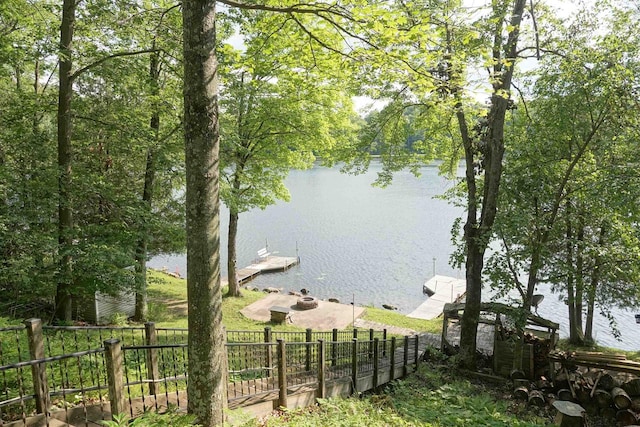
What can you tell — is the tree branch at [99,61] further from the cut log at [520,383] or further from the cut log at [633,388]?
the cut log at [633,388]

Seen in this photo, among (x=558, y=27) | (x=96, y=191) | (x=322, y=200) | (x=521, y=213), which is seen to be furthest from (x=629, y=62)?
(x=322, y=200)

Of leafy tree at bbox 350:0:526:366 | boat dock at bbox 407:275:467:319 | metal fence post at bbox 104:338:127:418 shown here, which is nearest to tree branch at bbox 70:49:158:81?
leafy tree at bbox 350:0:526:366

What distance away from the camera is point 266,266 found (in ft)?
94.3

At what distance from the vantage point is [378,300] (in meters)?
23.0

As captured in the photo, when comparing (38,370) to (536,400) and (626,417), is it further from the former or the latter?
(626,417)

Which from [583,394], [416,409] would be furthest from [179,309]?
[583,394]

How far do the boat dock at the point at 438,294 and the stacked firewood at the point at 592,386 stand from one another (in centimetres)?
1019

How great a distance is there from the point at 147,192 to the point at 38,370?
8.17m

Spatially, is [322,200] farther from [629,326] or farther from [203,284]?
[203,284]

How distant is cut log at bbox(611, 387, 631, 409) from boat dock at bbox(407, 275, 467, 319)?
1145cm

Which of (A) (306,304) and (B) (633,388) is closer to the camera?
(B) (633,388)

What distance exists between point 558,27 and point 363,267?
2085 centimetres

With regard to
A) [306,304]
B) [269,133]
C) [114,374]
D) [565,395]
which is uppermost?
[269,133]

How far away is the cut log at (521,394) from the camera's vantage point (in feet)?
26.6
